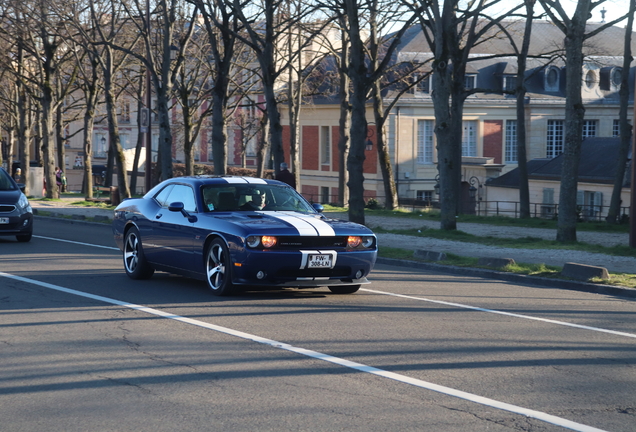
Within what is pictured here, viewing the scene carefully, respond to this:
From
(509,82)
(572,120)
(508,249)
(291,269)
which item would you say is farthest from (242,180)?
(509,82)

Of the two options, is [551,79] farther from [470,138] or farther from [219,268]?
[219,268]

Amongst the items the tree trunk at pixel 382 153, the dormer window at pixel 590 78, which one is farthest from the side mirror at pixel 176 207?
the dormer window at pixel 590 78

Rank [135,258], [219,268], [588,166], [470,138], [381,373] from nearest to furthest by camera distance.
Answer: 1. [381,373]
2. [219,268]
3. [135,258]
4. [588,166]
5. [470,138]

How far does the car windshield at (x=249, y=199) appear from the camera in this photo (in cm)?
1121

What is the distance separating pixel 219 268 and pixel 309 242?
3.85ft

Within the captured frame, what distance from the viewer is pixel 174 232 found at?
444 inches

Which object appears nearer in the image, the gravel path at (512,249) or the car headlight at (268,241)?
the car headlight at (268,241)

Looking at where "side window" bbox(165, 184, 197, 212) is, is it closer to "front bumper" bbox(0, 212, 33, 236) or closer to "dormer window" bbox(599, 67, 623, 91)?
"front bumper" bbox(0, 212, 33, 236)

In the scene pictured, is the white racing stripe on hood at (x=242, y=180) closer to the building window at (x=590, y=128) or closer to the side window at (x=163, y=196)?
the side window at (x=163, y=196)

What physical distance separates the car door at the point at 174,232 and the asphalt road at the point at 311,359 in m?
0.39

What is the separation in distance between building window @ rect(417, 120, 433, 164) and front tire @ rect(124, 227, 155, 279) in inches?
1869

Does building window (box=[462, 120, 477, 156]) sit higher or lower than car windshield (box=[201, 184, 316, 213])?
higher

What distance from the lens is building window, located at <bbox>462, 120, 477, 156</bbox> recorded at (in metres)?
60.3

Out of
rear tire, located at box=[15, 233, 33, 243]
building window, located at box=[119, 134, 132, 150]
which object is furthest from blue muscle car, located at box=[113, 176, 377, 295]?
building window, located at box=[119, 134, 132, 150]
